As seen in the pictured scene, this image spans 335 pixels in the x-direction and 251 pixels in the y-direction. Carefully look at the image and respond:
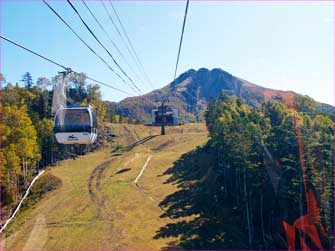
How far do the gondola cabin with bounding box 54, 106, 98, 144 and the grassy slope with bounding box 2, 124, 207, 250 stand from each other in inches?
841

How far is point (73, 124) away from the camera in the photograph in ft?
66.9

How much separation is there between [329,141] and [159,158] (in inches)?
1570

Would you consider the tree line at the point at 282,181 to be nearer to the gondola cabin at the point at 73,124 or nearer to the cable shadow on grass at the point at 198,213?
the cable shadow on grass at the point at 198,213

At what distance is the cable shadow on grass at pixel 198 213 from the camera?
1665 inches

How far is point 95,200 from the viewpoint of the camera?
51.8 meters

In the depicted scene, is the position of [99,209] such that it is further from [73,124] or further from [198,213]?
[73,124]

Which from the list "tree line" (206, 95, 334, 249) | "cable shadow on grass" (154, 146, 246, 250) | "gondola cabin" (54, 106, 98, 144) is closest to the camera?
"gondola cabin" (54, 106, 98, 144)

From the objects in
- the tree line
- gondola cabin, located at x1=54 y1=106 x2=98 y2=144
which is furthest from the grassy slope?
gondola cabin, located at x1=54 y1=106 x2=98 y2=144

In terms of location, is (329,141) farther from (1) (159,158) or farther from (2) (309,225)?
(1) (159,158)

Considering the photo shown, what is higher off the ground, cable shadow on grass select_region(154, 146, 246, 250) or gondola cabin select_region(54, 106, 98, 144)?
gondola cabin select_region(54, 106, 98, 144)

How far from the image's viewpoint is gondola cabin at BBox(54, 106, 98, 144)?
20359 mm

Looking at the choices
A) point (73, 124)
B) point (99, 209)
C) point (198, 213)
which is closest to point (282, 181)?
point (198, 213)

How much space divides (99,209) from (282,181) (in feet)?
75.9

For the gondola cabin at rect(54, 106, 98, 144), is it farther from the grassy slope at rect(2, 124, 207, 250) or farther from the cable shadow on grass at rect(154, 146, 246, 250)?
the cable shadow on grass at rect(154, 146, 246, 250)
